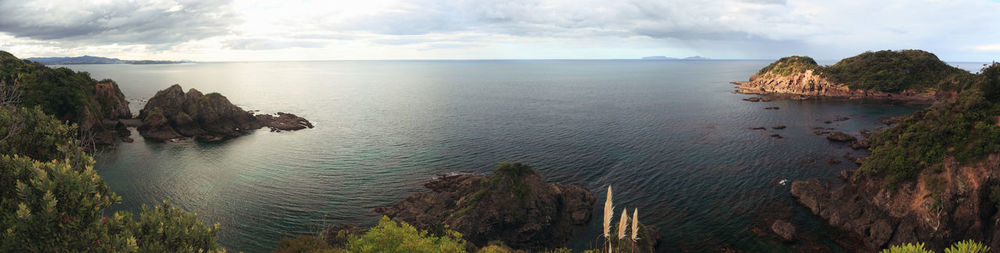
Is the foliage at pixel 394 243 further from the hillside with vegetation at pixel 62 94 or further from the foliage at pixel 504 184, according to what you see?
the hillside with vegetation at pixel 62 94

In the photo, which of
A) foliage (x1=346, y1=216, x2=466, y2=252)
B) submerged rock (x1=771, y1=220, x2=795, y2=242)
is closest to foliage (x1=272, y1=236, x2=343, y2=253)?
foliage (x1=346, y1=216, x2=466, y2=252)

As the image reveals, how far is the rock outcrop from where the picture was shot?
3700cm

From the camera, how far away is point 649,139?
83.1 metres

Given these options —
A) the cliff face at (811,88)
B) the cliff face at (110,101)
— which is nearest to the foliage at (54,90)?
the cliff face at (110,101)

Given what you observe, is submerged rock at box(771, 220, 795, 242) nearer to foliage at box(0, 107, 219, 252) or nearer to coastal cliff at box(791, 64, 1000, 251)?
coastal cliff at box(791, 64, 1000, 251)

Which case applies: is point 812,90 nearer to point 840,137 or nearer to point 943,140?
point 840,137

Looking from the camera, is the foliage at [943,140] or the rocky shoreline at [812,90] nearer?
the foliage at [943,140]

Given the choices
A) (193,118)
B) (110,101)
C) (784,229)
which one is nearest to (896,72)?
(784,229)

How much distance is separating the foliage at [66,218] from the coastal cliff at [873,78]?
545 ft

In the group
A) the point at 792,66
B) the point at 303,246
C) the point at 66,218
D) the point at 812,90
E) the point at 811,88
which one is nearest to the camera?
the point at 66,218

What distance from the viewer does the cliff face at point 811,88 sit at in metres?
134

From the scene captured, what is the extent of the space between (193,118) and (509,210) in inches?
3120

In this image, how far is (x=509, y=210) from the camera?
4359 centimetres

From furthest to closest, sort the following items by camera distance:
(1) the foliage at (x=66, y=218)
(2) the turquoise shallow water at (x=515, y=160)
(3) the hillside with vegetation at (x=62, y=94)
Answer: (3) the hillside with vegetation at (x=62, y=94), (2) the turquoise shallow water at (x=515, y=160), (1) the foliage at (x=66, y=218)
